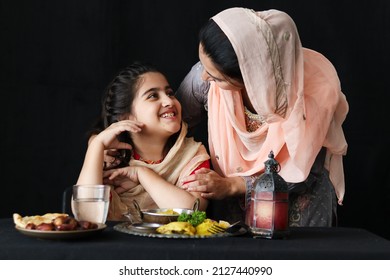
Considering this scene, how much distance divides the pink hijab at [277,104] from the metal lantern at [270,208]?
48cm

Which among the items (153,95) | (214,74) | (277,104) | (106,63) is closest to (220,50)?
(214,74)

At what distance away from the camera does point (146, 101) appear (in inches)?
75.4

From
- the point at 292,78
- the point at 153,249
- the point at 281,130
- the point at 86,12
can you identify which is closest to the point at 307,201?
the point at 281,130

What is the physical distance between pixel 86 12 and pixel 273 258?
1.77 meters

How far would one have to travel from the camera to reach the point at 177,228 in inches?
48.6

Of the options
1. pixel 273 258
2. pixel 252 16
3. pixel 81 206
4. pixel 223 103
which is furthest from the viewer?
pixel 223 103

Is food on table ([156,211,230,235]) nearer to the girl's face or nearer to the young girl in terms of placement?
the young girl

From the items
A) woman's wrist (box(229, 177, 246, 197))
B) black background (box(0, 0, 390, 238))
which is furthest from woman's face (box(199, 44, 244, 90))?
black background (box(0, 0, 390, 238))

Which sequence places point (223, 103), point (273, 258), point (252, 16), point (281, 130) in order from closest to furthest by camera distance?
point (273, 258), point (252, 16), point (281, 130), point (223, 103)

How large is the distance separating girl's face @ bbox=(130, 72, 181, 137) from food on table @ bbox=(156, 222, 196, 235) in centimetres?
65

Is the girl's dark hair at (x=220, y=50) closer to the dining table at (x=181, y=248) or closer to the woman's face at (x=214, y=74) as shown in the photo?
the woman's face at (x=214, y=74)

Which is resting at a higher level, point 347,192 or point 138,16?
point 138,16

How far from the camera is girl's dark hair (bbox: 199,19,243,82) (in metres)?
1.67

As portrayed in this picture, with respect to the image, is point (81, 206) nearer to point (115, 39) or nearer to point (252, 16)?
point (252, 16)
